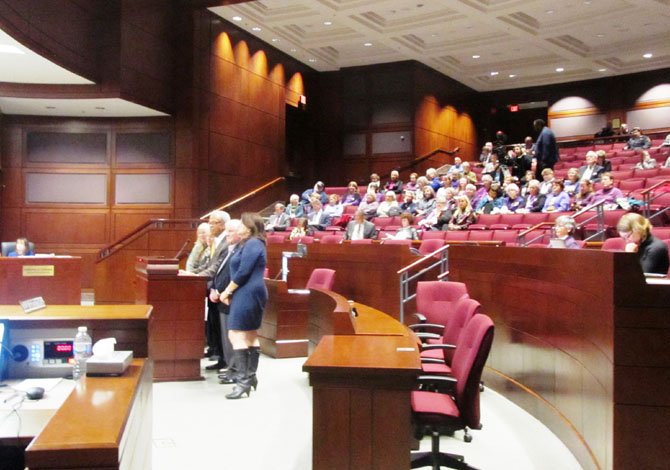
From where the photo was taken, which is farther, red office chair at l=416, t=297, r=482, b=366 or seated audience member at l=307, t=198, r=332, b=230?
seated audience member at l=307, t=198, r=332, b=230

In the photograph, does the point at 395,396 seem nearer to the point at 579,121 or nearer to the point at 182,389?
the point at 182,389

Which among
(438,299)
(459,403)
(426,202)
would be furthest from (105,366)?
(426,202)

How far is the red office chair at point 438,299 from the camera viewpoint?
437 centimetres

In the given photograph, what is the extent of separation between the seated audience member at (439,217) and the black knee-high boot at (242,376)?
457cm

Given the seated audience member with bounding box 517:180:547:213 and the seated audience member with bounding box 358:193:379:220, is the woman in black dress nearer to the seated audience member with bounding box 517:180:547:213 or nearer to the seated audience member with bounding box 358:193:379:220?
the seated audience member with bounding box 517:180:547:213

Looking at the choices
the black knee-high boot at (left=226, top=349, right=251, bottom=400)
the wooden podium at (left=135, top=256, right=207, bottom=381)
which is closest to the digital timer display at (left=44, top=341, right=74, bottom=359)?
the black knee-high boot at (left=226, top=349, right=251, bottom=400)

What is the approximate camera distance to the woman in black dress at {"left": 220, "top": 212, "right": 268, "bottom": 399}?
4.23 metres

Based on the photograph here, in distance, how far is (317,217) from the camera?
10.4m

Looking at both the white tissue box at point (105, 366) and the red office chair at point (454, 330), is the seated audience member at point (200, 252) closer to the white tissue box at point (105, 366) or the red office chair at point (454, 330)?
the red office chair at point (454, 330)

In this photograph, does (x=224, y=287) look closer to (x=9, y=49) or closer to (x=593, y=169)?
(x=9, y=49)

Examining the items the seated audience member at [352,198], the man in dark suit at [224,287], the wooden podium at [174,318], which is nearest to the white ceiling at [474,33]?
the seated audience member at [352,198]

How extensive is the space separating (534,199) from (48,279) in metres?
6.19

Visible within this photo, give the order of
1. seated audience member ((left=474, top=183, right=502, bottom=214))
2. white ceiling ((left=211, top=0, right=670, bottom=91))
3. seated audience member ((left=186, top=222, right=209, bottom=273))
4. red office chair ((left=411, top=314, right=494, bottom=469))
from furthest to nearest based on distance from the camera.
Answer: white ceiling ((left=211, top=0, right=670, bottom=91)), seated audience member ((left=474, top=183, right=502, bottom=214)), seated audience member ((left=186, top=222, right=209, bottom=273)), red office chair ((left=411, top=314, right=494, bottom=469))

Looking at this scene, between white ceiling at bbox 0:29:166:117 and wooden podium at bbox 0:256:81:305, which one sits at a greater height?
white ceiling at bbox 0:29:166:117
